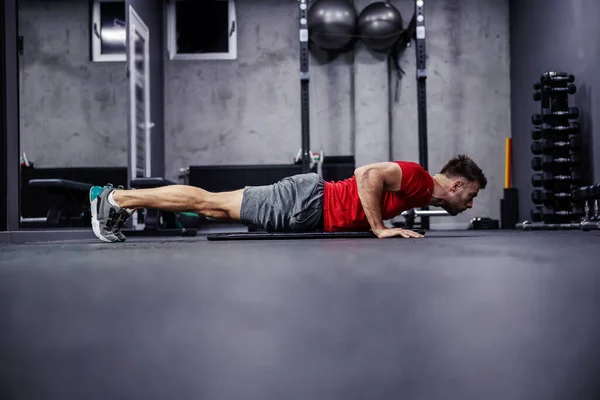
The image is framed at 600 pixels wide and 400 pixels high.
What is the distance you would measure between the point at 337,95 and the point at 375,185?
4016 millimetres

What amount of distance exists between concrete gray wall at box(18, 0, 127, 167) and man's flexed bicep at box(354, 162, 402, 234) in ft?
14.9

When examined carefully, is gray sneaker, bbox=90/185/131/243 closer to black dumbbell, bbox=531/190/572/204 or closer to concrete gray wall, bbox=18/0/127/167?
black dumbbell, bbox=531/190/572/204

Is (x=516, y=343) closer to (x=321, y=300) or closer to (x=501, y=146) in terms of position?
(x=321, y=300)

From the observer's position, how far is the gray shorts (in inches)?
107

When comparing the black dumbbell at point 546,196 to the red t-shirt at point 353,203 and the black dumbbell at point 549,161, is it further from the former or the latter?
the red t-shirt at point 353,203

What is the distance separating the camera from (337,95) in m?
6.34

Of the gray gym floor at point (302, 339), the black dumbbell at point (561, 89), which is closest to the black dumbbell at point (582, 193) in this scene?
the black dumbbell at point (561, 89)

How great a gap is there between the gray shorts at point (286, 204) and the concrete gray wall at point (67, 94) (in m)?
4.12

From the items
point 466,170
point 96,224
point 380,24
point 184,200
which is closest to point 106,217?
point 96,224

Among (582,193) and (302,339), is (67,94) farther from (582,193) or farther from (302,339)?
(302,339)

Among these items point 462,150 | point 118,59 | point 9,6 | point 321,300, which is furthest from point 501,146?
point 321,300

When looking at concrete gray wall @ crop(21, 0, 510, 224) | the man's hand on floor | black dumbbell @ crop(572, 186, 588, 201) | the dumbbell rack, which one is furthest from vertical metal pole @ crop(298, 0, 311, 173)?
the man's hand on floor

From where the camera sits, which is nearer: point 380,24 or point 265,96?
point 380,24

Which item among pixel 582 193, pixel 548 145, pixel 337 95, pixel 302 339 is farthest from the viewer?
pixel 337 95
